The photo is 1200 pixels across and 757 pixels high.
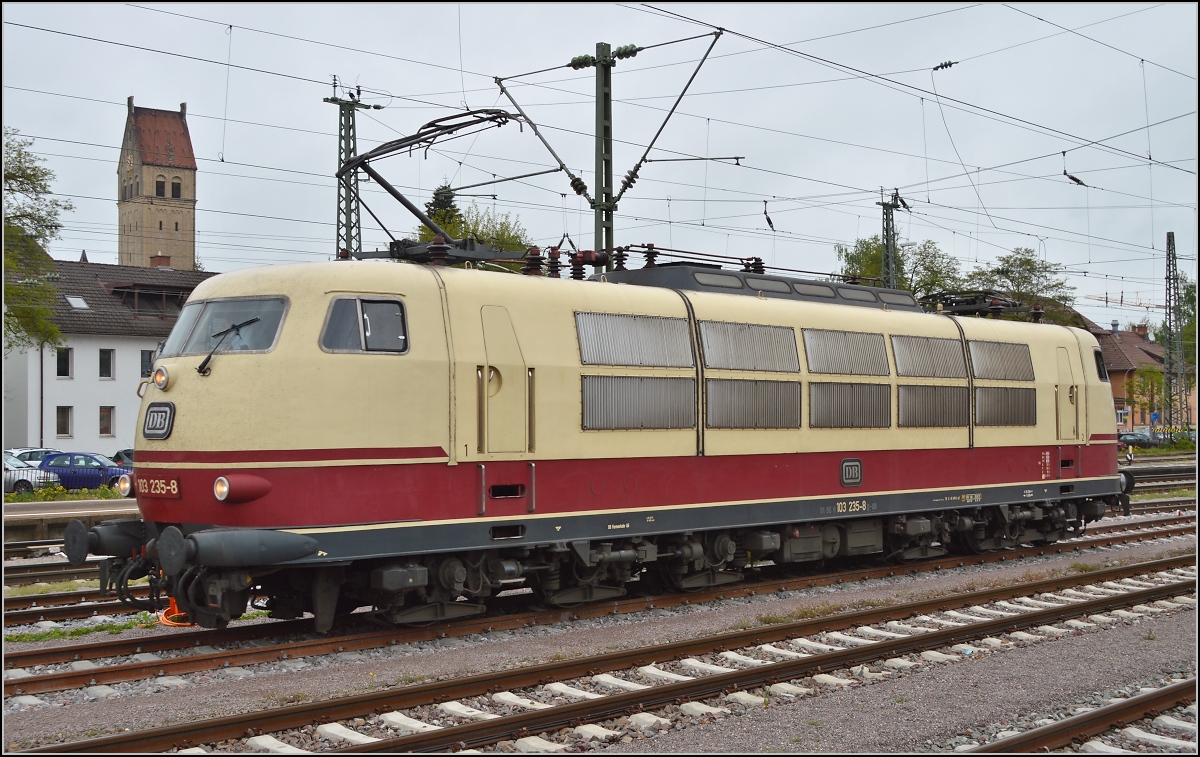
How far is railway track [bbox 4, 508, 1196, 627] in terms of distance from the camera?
12953 millimetres

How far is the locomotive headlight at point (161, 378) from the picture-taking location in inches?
435

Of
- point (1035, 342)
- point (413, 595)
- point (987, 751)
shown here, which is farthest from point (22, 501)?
point (987, 751)

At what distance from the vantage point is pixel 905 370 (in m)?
17.0

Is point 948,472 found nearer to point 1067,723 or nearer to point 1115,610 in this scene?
point 1115,610

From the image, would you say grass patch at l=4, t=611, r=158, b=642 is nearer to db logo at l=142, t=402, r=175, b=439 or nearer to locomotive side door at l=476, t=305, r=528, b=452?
db logo at l=142, t=402, r=175, b=439

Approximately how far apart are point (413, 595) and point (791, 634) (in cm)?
403

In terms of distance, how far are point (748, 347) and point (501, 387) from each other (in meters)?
4.18

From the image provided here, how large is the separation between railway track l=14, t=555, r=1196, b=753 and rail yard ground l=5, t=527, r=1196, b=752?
326 millimetres

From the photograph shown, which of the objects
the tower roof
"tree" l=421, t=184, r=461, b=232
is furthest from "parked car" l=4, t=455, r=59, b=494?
the tower roof

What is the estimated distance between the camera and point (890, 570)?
664 inches

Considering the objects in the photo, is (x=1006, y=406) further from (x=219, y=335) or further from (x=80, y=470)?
(x=80, y=470)

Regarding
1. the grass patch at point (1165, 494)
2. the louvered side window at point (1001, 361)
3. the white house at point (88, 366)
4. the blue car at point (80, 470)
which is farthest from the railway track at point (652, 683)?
the white house at point (88, 366)

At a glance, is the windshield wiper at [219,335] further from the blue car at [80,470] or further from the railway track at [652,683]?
the blue car at [80,470]

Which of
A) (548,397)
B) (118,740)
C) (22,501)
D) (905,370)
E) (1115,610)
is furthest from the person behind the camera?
(22,501)
